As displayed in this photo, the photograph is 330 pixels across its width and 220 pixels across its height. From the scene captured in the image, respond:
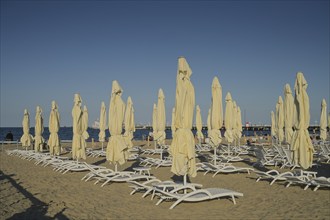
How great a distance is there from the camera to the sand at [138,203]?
5.64 m

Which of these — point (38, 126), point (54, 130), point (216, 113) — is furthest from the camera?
point (38, 126)

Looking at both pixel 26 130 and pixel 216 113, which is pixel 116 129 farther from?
pixel 26 130

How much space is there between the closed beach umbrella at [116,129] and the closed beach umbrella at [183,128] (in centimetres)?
267

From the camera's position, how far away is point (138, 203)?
6.59 m

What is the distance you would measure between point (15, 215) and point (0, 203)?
1.19 metres

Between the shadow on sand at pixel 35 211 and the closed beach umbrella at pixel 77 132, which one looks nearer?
the shadow on sand at pixel 35 211

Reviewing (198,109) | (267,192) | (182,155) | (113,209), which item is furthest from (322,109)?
(113,209)

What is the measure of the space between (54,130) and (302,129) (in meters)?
9.55

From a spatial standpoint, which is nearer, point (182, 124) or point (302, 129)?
point (182, 124)

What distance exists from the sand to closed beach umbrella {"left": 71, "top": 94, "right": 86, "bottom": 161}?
1563mm

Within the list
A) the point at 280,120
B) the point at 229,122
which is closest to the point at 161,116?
the point at 229,122

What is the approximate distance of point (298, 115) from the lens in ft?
26.8

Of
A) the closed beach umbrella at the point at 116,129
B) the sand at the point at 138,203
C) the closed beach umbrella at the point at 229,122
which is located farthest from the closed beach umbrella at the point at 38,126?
the closed beach umbrella at the point at 229,122

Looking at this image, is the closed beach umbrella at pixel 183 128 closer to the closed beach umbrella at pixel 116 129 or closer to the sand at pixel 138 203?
the sand at pixel 138 203
